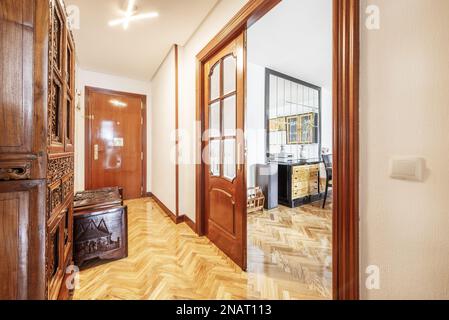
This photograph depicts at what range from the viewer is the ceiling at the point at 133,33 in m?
2.10

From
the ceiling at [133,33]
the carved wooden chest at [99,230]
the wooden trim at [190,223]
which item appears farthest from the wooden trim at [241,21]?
the wooden trim at [190,223]

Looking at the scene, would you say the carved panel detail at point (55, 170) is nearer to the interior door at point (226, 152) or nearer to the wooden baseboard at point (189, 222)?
the interior door at point (226, 152)

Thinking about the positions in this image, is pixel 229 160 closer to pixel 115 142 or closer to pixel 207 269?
pixel 207 269

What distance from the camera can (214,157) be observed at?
226 cm

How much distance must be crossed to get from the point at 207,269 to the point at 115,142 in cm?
334

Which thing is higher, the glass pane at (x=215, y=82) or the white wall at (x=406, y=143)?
the glass pane at (x=215, y=82)

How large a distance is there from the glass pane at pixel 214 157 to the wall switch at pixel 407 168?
5.18ft

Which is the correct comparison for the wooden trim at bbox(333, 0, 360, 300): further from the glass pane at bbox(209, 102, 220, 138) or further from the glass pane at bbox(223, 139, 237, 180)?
the glass pane at bbox(209, 102, 220, 138)

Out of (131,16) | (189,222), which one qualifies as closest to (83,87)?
(131,16)

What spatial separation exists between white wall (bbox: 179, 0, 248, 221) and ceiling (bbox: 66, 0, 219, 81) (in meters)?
0.13

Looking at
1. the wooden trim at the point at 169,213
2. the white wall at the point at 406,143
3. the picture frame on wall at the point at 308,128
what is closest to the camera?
the white wall at the point at 406,143

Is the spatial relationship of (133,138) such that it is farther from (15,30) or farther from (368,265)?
(368,265)

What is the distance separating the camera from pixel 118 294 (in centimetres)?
146

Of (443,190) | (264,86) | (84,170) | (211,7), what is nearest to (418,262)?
(443,190)
